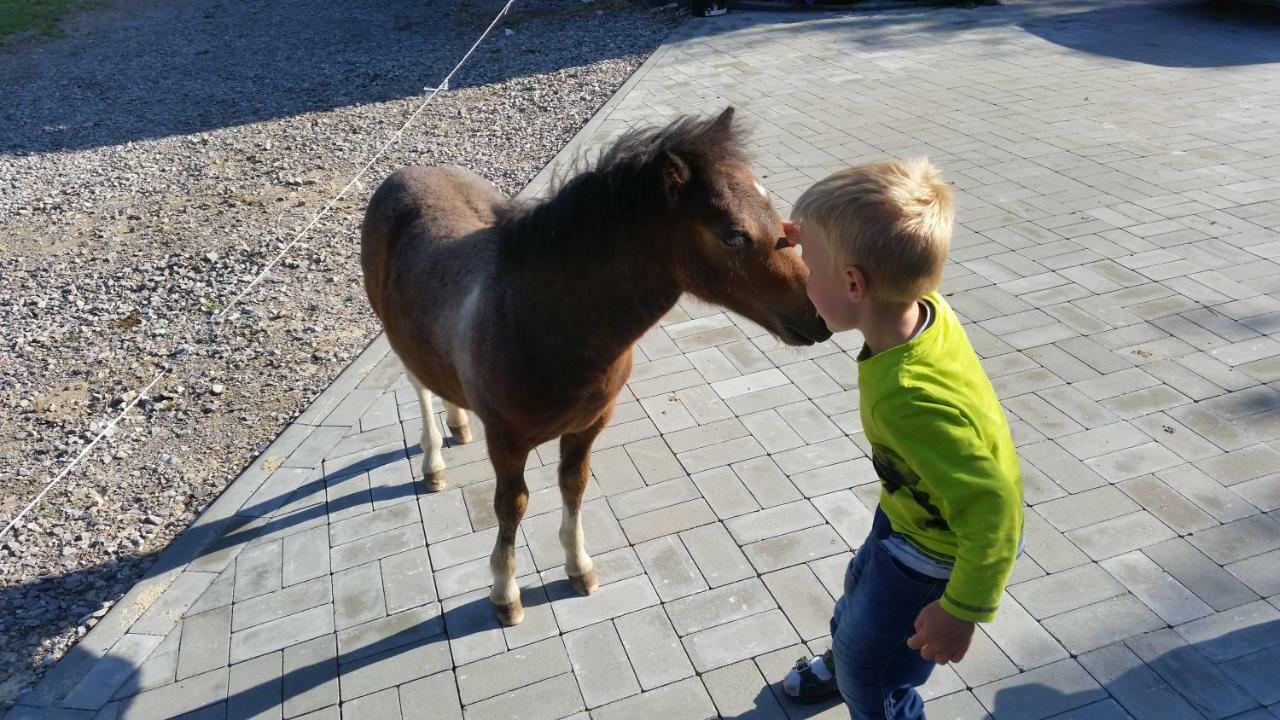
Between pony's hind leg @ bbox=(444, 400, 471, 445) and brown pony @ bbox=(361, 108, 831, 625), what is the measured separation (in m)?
0.63

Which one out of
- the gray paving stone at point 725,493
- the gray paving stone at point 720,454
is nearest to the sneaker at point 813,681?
the gray paving stone at point 725,493

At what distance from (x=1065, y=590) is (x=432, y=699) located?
2.50 metres

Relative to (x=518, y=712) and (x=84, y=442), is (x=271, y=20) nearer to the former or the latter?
(x=84, y=442)

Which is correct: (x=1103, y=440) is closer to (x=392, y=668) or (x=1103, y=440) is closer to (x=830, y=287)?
(x=830, y=287)

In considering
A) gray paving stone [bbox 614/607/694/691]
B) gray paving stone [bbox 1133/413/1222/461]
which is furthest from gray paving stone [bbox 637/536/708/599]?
gray paving stone [bbox 1133/413/1222/461]

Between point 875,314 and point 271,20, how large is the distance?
17.4 metres

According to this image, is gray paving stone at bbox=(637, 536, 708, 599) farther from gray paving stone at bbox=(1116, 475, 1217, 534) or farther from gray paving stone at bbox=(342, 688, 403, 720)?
gray paving stone at bbox=(1116, 475, 1217, 534)

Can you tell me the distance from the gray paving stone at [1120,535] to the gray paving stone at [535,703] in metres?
2.21

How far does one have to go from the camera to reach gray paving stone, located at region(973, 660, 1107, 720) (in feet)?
9.75

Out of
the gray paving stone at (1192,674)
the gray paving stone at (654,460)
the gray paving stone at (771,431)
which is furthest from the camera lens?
the gray paving stone at (771,431)

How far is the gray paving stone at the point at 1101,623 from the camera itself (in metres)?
3.21

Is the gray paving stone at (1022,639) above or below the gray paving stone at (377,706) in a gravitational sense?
above

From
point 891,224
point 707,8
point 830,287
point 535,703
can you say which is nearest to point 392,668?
point 535,703

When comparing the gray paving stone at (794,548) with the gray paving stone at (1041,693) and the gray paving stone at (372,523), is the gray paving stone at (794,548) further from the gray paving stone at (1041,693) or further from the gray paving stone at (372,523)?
the gray paving stone at (372,523)
